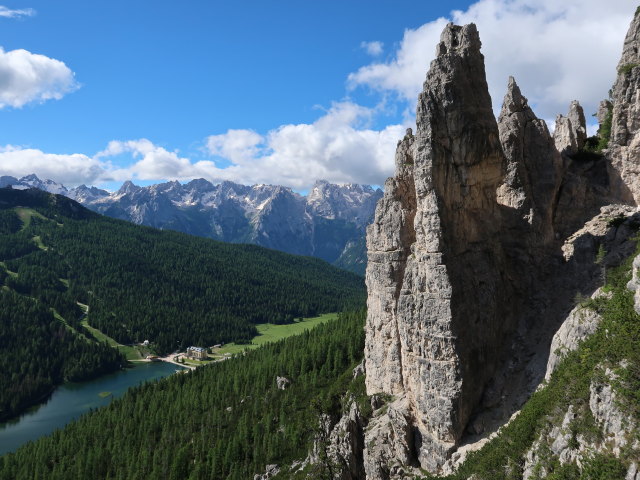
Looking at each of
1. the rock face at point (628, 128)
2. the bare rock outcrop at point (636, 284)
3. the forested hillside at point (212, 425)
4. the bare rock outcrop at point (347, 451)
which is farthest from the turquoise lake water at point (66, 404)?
the rock face at point (628, 128)

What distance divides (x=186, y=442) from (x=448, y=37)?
94.5m

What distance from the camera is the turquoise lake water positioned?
139 meters

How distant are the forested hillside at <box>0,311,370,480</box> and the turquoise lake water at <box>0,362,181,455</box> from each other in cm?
2952

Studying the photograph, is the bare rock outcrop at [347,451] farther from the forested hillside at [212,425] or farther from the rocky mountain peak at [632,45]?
the rocky mountain peak at [632,45]

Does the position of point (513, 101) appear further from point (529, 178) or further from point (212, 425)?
point (212, 425)

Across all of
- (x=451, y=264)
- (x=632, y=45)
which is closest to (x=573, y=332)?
(x=451, y=264)

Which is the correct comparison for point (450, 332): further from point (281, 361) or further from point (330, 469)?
point (281, 361)

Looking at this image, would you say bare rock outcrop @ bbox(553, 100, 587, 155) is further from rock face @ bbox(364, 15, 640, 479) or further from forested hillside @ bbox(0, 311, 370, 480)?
forested hillside @ bbox(0, 311, 370, 480)

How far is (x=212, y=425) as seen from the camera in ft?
331

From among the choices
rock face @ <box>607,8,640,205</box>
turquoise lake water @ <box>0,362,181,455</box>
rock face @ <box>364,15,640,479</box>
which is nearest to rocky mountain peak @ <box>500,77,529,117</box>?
rock face @ <box>364,15,640,479</box>

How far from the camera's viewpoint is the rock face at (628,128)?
173 ft

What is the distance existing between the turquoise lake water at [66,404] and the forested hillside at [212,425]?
2952 centimetres

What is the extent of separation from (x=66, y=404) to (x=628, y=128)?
187922 millimetres

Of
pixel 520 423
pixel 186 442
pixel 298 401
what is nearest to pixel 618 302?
pixel 520 423
